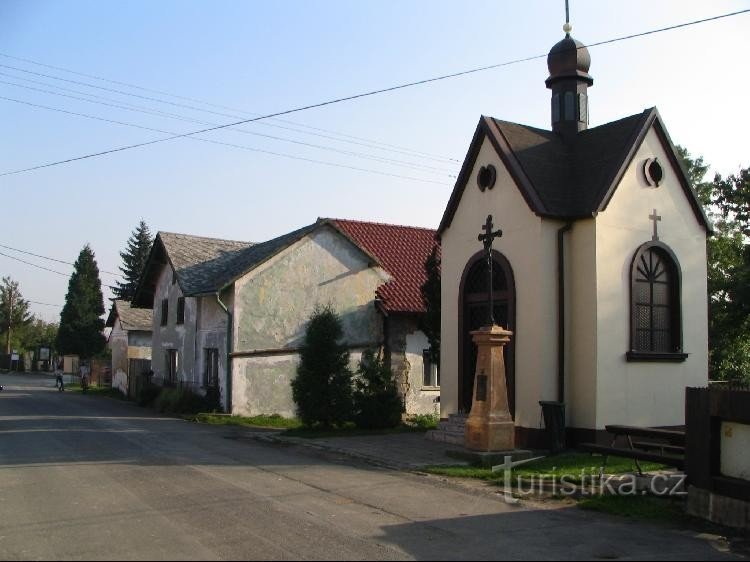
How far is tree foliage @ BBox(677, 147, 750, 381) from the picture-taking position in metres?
22.4

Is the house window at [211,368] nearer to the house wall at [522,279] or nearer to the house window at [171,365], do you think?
the house window at [171,365]

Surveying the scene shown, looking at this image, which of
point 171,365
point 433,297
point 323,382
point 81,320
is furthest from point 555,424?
point 81,320

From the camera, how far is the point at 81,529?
7875 millimetres

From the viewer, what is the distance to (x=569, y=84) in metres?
17.5

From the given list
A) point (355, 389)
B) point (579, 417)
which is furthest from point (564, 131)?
point (355, 389)

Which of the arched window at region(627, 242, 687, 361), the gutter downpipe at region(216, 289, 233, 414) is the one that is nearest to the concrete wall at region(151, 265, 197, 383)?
the gutter downpipe at region(216, 289, 233, 414)

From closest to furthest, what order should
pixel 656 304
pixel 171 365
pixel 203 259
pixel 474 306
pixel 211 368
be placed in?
pixel 656 304, pixel 474 306, pixel 211 368, pixel 203 259, pixel 171 365

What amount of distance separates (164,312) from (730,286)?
22.7 meters

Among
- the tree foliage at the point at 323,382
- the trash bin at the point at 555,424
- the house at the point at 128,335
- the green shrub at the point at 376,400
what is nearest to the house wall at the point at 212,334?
the tree foliage at the point at 323,382

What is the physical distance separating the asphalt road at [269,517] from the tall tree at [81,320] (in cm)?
5479

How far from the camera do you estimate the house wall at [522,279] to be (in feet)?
47.6

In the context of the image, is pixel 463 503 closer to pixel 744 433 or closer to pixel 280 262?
pixel 744 433

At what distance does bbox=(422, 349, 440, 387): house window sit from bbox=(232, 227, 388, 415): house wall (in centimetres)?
181

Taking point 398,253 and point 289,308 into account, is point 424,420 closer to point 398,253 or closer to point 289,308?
point 289,308
